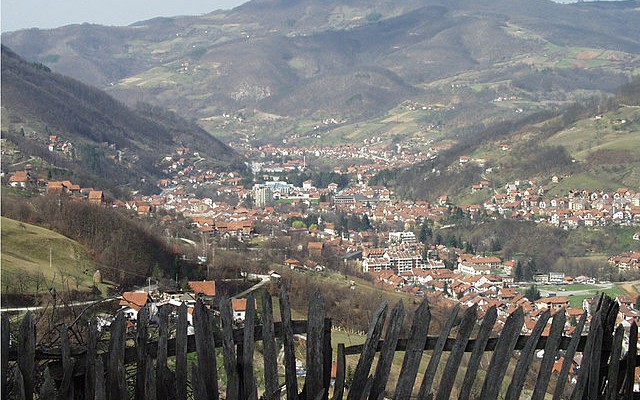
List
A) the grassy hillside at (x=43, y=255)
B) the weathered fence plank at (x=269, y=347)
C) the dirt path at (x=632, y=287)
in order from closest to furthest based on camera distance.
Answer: the weathered fence plank at (x=269, y=347) → the grassy hillside at (x=43, y=255) → the dirt path at (x=632, y=287)

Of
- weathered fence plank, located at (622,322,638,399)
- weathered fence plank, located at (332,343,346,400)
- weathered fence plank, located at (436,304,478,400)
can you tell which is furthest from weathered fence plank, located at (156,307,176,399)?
weathered fence plank, located at (622,322,638,399)

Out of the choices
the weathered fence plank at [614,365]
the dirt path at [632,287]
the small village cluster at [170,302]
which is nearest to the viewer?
the weathered fence plank at [614,365]

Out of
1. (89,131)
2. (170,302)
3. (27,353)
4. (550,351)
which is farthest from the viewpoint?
(89,131)

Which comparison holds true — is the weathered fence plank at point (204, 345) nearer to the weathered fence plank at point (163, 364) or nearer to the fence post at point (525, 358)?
the weathered fence plank at point (163, 364)

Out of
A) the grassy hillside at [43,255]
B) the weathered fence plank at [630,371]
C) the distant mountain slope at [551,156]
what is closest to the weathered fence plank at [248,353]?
the weathered fence plank at [630,371]

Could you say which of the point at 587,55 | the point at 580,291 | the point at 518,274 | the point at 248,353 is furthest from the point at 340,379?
the point at 587,55

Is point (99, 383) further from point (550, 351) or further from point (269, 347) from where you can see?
point (550, 351)

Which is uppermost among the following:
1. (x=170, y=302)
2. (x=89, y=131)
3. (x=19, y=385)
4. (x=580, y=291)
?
(x=19, y=385)
